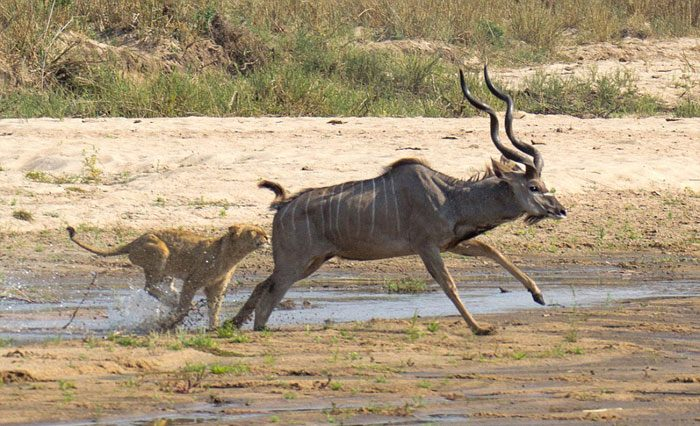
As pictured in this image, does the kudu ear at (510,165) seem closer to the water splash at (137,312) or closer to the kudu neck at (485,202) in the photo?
the kudu neck at (485,202)

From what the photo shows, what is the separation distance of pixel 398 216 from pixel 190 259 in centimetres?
169

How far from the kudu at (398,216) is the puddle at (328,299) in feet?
1.81

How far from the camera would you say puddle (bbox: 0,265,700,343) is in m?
8.64

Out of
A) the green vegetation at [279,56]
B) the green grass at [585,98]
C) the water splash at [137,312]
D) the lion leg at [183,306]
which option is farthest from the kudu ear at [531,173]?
the green grass at [585,98]

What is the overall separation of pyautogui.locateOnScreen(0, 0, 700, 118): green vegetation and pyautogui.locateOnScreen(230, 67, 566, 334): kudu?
4.76 metres

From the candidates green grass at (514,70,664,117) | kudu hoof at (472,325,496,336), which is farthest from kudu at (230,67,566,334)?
green grass at (514,70,664,117)

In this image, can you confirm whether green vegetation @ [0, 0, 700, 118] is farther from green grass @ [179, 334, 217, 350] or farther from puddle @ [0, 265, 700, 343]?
green grass @ [179, 334, 217, 350]

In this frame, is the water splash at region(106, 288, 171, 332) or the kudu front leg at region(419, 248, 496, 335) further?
the water splash at region(106, 288, 171, 332)

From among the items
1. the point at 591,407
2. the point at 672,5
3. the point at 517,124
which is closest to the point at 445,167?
the point at 517,124

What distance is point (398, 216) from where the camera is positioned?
27.4 ft

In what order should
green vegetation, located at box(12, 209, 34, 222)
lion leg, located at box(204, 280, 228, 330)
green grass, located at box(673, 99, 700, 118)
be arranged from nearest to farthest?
lion leg, located at box(204, 280, 228, 330), green vegetation, located at box(12, 209, 34, 222), green grass, located at box(673, 99, 700, 118)

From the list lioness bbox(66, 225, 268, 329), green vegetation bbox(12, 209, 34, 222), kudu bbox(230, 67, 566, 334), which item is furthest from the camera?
green vegetation bbox(12, 209, 34, 222)

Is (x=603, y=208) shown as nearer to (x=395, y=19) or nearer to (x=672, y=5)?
(x=395, y=19)

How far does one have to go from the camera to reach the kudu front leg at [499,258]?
28.3ft
